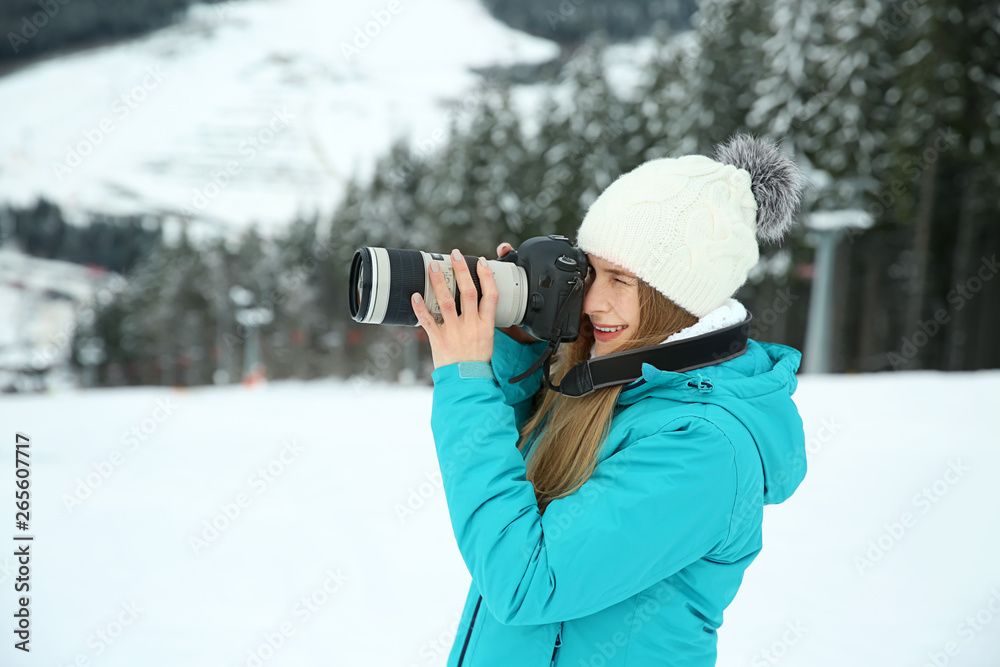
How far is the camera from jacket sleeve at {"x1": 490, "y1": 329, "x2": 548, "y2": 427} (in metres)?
1.73

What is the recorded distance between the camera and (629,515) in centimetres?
111

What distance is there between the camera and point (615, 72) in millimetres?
24938

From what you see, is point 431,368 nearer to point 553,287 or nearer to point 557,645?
point 553,287

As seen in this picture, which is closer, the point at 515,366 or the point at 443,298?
the point at 443,298

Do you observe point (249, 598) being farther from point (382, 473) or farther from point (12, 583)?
point (382, 473)

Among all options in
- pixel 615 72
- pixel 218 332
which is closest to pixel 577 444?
pixel 615 72

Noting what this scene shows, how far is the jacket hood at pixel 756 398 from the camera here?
1237 millimetres

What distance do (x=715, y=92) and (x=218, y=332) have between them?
38.4 meters

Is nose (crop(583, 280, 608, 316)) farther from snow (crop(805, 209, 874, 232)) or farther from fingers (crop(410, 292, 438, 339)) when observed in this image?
snow (crop(805, 209, 874, 232))

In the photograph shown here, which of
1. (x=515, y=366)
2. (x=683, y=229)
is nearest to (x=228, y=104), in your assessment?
(x=515, y=366)

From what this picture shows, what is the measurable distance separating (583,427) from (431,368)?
764 inches

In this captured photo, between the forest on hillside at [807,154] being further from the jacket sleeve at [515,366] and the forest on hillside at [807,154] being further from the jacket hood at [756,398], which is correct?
the jacket hood at [756,398]

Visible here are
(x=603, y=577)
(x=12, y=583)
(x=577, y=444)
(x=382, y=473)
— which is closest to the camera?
(x=603, y=577)

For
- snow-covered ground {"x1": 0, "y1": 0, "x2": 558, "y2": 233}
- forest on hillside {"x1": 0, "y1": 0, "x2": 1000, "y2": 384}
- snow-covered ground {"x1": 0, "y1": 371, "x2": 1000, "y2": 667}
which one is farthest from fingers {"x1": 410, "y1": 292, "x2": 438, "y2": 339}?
snow-covered ground {"x1": 0, "y1": 0, "x2": 558, "y2": 233}
